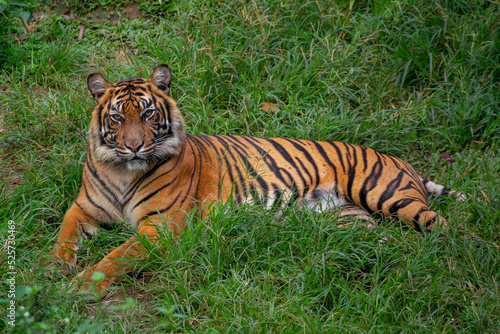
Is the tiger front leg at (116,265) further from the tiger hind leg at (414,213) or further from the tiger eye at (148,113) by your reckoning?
the tiger hind leg at (414,213)

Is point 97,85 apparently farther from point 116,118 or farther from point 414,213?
point 414,213

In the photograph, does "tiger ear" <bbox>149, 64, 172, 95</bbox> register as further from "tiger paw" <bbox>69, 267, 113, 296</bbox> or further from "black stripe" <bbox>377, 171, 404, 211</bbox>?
"black stripe" <bbox>377, 171, 404, 211</bbox>

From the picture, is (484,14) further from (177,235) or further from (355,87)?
(177,235)

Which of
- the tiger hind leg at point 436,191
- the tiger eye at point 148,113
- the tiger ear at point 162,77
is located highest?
the tiger ear at point 162,77

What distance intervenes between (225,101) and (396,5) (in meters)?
2.17

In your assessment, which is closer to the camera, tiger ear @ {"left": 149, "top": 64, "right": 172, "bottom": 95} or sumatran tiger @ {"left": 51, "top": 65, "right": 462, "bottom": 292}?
sumatran tiger @ {"left": 51, "top": 65, "right": 462, "bottom": 292}

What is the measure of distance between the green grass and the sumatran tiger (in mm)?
154

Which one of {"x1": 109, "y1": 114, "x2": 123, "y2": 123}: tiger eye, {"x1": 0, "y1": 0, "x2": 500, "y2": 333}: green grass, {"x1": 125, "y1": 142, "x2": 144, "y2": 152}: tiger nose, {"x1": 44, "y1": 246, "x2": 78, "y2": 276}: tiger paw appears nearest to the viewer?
{"x1": 0, "y1": 0, "x2": 500, "y2": 333}: green grass

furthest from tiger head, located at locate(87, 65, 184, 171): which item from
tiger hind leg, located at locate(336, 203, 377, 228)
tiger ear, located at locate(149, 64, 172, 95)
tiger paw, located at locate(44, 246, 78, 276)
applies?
tiger hind leg, located at locate(336, 203, 377, 228)

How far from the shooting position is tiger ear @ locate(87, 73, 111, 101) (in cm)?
368

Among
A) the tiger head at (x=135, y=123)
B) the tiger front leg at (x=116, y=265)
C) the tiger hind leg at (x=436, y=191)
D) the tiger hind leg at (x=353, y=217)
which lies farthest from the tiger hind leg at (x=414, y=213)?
the tiger front leg at (x=116, y=265)

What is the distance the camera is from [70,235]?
3.57 meters

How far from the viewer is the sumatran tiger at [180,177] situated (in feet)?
11.6

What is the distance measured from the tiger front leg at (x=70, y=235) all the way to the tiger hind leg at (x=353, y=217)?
5.83 feet
